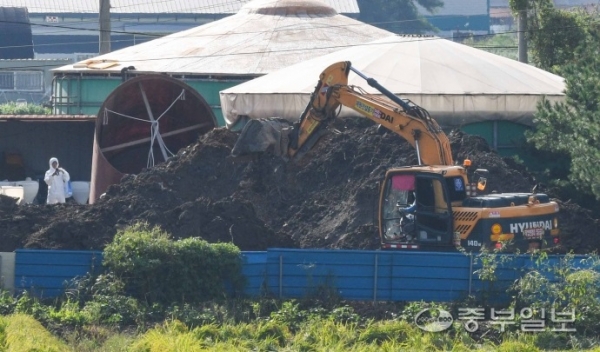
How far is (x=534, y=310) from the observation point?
1347 cm

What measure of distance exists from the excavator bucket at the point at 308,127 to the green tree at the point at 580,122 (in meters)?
4.33

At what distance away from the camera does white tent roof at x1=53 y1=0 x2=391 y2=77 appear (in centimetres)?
3578

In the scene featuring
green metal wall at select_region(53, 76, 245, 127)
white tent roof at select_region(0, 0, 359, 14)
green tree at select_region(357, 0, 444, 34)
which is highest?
green tree at select_region(357, 0, 444, 34)

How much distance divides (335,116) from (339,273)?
511cm

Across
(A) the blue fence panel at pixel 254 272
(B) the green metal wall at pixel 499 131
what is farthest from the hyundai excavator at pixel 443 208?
(B) the green metal wall at pixel 499 131

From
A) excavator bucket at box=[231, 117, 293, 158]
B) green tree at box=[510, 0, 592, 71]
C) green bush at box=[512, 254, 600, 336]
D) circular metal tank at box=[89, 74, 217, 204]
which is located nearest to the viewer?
green bush at box=[512, 254, 600, 336]

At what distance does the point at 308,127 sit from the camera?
1898 cm

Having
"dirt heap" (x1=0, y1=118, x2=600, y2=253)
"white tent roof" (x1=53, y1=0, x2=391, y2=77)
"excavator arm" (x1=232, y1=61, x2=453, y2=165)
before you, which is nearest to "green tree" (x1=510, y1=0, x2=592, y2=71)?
"white tent roof" (x1=53, y1=0, x2=391, y2=77)

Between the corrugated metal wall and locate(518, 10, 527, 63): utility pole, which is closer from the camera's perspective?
locate(518, 10, 527, 63): utility pole

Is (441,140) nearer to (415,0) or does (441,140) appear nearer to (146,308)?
(146,308)

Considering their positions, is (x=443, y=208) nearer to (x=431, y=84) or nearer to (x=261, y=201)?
(x=261, y=201)

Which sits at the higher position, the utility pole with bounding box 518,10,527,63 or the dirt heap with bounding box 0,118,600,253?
the utility pole with bounding box 518,10,527,63

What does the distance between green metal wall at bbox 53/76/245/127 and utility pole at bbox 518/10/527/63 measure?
846 centimetres

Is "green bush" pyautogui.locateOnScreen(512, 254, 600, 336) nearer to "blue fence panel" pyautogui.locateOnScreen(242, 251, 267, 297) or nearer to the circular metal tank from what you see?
"blue fence panel" pyautogui.locateOnScreen(242, 251, 267, 297)
